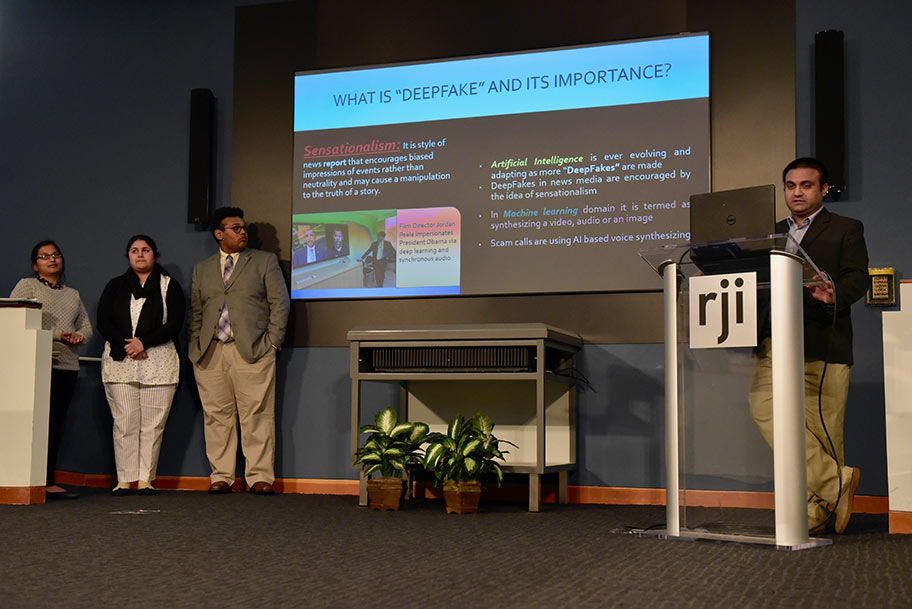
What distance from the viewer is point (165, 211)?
600cm

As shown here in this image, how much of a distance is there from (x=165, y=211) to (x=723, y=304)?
3977 mm

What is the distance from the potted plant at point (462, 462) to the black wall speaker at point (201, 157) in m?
2.27

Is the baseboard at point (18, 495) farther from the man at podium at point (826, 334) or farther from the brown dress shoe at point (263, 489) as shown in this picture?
the man at podium at point (826, 334)

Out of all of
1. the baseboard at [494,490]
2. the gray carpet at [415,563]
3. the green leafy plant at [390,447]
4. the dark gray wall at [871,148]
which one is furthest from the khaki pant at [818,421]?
the green leafy plant at [390,447]

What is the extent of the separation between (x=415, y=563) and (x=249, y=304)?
2900 millimetres

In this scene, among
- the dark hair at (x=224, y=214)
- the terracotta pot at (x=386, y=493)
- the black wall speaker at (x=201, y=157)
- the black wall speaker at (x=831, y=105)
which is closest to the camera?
the terracotta pot at (x=386, y=493)

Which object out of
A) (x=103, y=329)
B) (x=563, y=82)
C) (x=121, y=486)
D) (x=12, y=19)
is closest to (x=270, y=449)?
(x=121, y=486)

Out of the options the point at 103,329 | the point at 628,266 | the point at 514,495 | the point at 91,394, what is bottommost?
the point at 514,495

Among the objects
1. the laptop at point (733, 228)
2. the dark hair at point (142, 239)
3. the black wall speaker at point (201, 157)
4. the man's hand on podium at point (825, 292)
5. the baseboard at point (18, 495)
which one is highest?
the black wall speaker at point (201, 157)

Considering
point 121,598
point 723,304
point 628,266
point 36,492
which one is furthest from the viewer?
point 628,266

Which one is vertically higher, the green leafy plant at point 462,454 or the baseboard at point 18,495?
the green leafy plant at point 462,454

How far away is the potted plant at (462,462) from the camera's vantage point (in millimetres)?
4402

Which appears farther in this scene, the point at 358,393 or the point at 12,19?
the point at 12,19

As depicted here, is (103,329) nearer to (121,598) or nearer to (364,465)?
(364,465)
